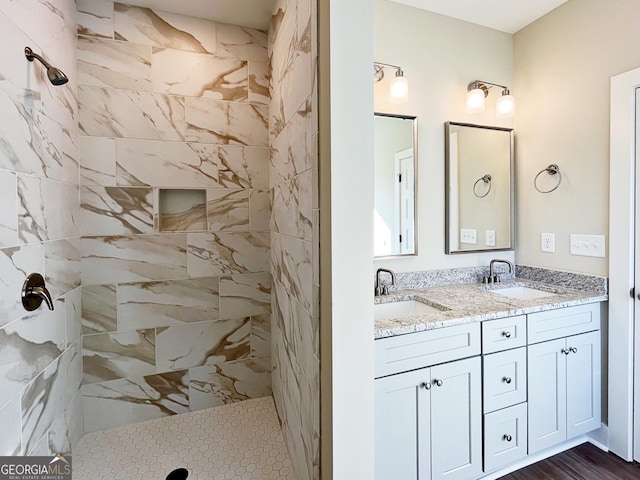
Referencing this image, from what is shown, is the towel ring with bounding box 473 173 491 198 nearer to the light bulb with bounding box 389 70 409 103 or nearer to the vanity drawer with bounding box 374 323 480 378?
the light bulb with bounding box 389 70 409 103

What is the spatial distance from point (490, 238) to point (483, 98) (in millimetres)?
970

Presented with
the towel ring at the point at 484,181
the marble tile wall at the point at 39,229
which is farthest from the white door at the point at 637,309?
the marble tile wall at the point at 39,229

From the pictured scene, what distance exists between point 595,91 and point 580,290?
47.2 inches

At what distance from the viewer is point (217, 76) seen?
6.15ft

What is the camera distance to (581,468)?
170cm

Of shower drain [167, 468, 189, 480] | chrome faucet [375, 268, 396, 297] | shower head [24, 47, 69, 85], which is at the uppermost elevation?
Result: shower head [24, 47, 69, 85]

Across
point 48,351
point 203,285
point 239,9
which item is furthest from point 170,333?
point 239,9

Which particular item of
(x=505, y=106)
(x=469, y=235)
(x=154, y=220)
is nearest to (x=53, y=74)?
(x=154, y=220)

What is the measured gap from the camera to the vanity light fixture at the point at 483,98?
6.88 ft

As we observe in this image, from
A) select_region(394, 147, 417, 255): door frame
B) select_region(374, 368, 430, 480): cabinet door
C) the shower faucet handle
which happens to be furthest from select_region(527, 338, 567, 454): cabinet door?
the shower faucet handle

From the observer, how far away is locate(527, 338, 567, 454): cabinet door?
64.3 inches

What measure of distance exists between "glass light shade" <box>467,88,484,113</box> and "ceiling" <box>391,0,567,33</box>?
1.64ft

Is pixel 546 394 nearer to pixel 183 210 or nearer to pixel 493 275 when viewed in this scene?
pixel 493 275

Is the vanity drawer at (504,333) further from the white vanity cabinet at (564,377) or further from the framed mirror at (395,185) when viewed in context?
the framed mirror at (395,185)
